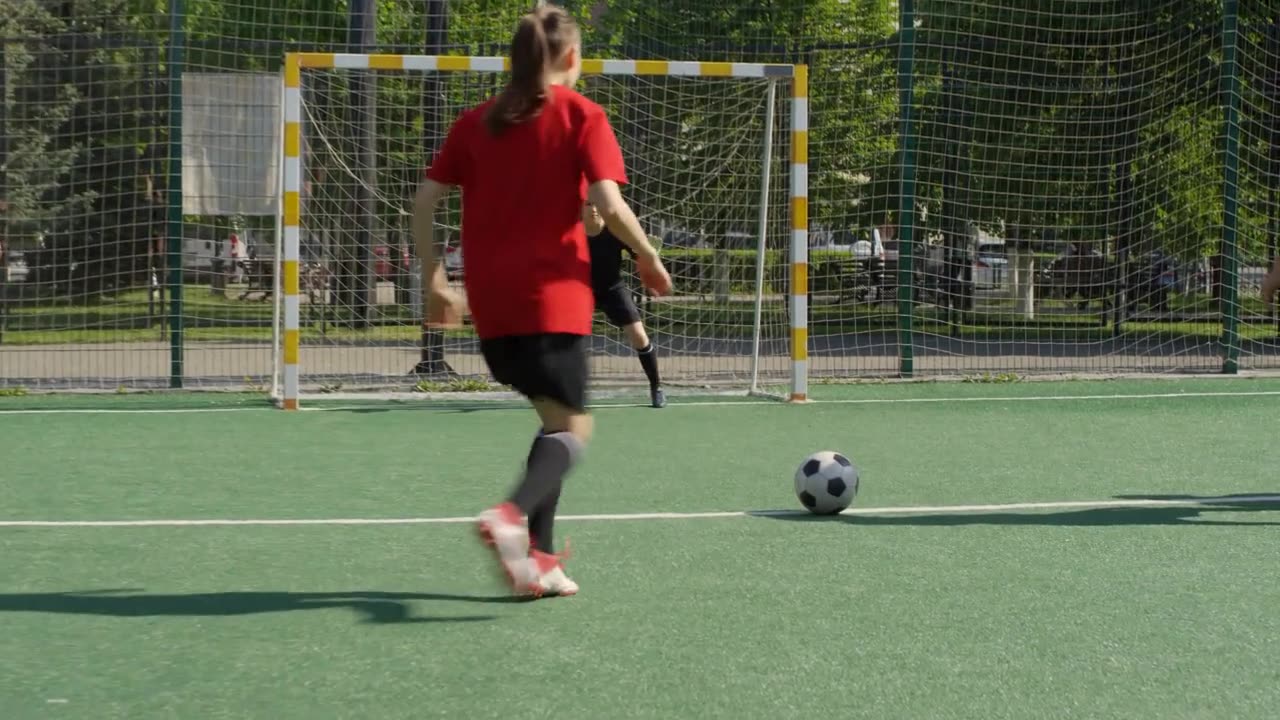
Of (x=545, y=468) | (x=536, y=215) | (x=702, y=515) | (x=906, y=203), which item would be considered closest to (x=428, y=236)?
(x=536, y=215)

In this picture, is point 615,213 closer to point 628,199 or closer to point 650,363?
point 650,363

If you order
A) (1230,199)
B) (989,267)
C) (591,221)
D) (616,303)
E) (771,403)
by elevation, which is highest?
(1230,199)

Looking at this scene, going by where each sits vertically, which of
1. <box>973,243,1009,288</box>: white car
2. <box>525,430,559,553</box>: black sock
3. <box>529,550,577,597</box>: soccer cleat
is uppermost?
<box>973,243,1009,288</box>: white car

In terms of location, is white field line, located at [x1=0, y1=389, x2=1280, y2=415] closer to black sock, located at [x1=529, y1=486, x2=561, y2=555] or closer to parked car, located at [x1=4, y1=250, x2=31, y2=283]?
parked car, located at [x1=4, y1=250, x2=31, y2=283]

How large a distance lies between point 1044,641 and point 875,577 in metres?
0.93

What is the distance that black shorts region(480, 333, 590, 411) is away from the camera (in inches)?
174

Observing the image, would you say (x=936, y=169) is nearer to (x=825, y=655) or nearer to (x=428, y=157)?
(x=428, y=157)

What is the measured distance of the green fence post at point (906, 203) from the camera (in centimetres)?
1341

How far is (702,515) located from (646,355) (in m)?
4.57

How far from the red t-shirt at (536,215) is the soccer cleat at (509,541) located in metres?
0.55

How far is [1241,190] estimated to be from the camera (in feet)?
51.8

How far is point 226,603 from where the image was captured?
4562mm

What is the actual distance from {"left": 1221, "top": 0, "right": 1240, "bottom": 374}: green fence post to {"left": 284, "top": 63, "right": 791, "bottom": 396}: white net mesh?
13.5 feet

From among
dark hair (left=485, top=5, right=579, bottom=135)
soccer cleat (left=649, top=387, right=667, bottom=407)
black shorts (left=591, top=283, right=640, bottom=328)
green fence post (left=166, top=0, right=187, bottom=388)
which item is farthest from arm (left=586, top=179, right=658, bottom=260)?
green fence post (left=166, top=0, right=187, bottom=388)
